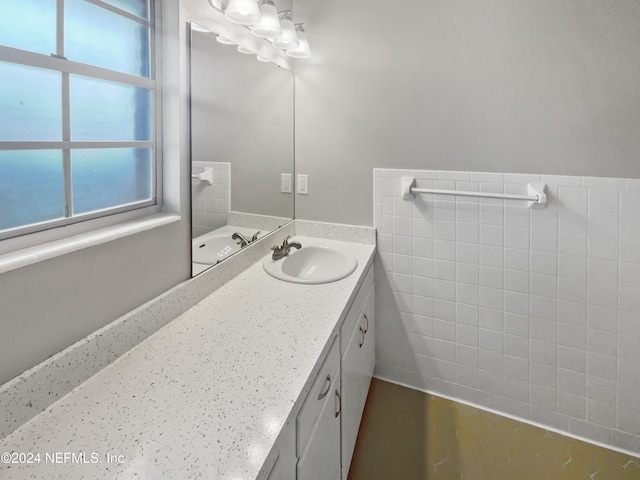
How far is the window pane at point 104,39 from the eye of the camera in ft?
2.87

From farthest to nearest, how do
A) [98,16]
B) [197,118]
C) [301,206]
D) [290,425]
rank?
[301,206], [197,118], [98,16], [290,425]

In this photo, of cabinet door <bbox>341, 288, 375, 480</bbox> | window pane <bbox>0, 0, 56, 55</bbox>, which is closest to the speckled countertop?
cabinet door <bbox>341, 288, 375, 480</bbox>

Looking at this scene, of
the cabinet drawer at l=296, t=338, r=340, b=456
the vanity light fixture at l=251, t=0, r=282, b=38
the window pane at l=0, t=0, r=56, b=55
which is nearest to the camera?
the window pane at l=0, t=0, r=56, b=55

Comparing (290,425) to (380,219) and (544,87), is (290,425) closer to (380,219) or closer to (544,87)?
(380,219)

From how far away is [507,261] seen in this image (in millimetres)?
1695

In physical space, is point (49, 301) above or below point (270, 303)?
above

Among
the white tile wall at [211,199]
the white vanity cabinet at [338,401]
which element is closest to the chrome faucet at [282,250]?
the white tile wall at [211,199]

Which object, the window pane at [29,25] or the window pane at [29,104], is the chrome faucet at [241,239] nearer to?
the window pane at [29,104]

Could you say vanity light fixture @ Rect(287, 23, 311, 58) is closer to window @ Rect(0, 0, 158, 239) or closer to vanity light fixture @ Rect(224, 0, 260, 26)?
vanity light fixture @ Rect(224, 0, 260, 26)

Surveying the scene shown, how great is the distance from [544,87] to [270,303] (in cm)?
151

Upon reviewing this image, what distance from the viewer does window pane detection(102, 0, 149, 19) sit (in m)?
1.00

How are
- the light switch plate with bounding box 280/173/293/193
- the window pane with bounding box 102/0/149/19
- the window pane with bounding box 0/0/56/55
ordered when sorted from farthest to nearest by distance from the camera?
the light switch plate with bounding box 280/173/293/193 < the window pane with bounding box 102/0/149/19 < the window pane with bounding box 0/0/56/55

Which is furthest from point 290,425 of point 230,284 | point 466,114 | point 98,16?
point 466,114

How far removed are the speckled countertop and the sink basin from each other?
0.41 metres
